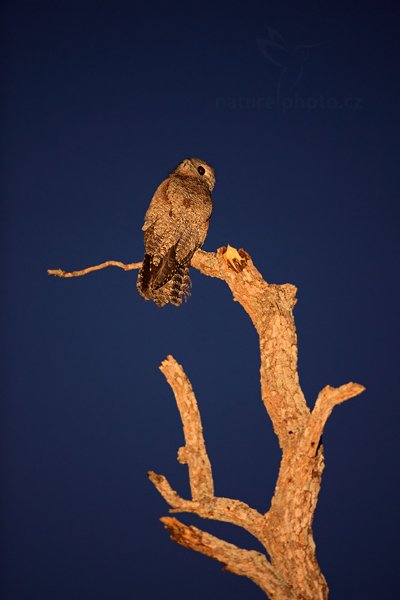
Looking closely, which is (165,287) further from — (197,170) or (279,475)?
(279,475)

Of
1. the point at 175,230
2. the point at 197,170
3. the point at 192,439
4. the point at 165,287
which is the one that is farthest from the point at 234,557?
the point at 197,170

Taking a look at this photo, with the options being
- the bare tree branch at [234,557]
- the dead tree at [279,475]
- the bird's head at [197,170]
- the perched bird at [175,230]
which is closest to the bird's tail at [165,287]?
the perched bird at [175,230]

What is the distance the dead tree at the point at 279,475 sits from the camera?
2.82m

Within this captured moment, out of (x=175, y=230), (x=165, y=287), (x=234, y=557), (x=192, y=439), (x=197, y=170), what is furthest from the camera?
(x=197, y=170)

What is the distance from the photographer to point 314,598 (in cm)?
280

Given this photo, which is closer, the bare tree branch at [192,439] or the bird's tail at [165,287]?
the bare tree branch at [192,439]

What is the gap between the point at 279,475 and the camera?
A: 2971 mm

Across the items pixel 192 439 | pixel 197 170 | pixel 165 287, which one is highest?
pixel 197 170

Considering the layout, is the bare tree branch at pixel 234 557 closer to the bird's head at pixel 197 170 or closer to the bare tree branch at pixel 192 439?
the bare tree branch at pixel 192 439

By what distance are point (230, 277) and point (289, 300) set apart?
1.41 feet

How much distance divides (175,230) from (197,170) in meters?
0.73

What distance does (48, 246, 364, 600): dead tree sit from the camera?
2.82m

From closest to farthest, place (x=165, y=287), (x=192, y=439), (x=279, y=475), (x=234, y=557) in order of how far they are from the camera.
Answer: (x=234, y=557) < (x=279, y=475) < (x=192, y=439) < (x=165, y=287)

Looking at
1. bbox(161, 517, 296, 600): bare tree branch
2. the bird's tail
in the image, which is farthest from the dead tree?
the bird's tail
